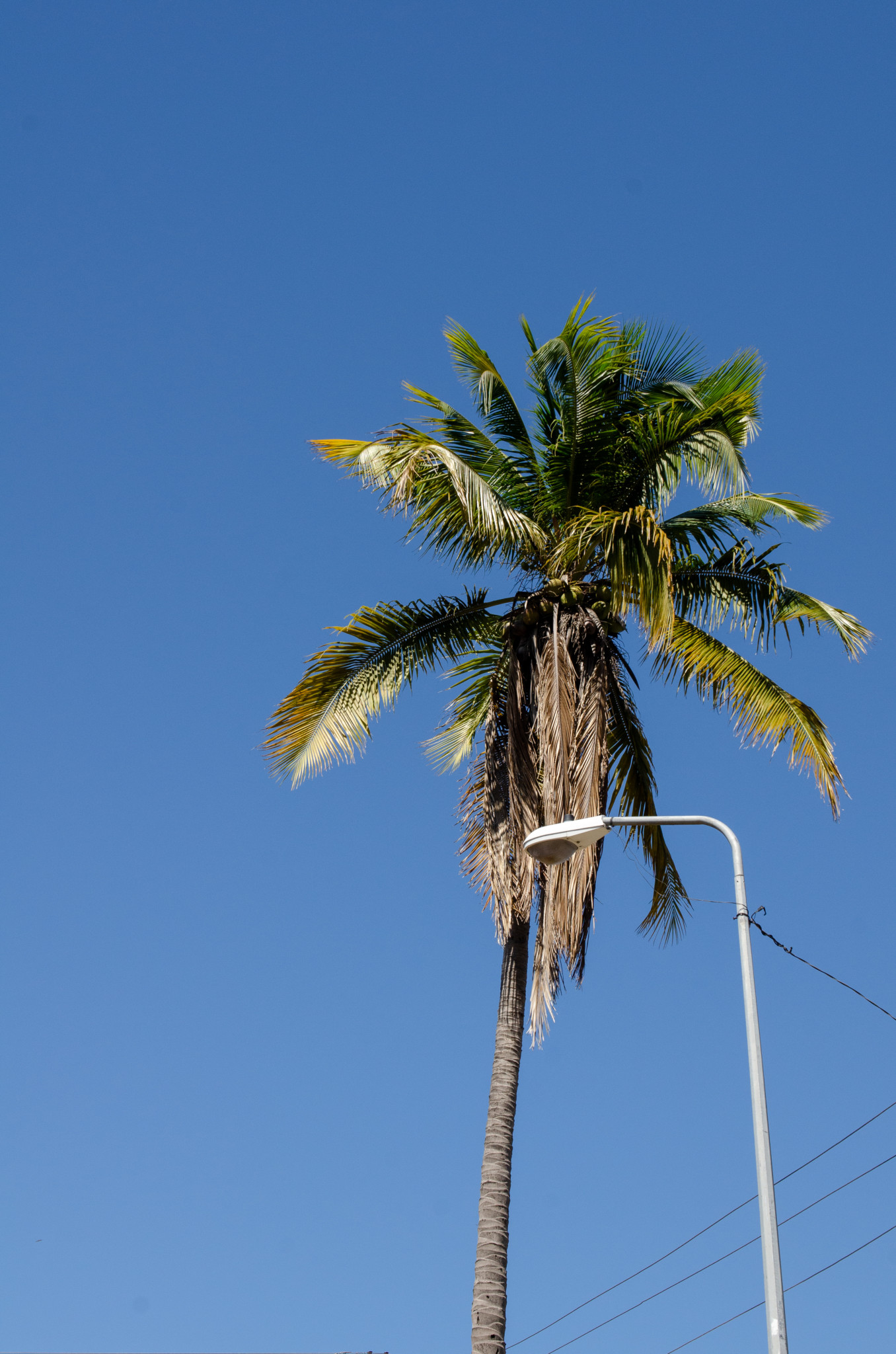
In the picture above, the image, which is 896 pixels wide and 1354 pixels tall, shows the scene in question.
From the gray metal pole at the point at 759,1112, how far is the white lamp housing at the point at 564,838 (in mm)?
107

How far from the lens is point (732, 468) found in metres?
12.8

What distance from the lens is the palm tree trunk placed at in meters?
10.6

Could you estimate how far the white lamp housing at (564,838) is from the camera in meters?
9.91

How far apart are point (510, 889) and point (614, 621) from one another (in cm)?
279

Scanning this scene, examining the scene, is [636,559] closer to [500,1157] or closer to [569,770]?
[569,770]

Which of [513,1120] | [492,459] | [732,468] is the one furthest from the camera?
[492,459]

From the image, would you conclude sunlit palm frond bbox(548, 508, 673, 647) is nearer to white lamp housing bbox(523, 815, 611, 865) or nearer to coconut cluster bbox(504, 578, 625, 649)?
coconut cluster bbox(504, 578, 625, 649)

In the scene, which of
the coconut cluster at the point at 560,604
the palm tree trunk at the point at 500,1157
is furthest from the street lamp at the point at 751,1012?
the coconut cluster at the point at 560,604

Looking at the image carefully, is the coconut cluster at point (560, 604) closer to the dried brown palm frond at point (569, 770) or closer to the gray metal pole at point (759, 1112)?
the dried brown palm frond at point (569, 770)

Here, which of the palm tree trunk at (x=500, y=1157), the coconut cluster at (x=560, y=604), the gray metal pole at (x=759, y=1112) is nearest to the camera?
the gray metal pole at (x=759, y=1112)

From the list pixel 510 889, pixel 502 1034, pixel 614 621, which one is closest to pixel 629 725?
pixel 614 621

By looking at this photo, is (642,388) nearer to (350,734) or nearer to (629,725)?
(629,725)

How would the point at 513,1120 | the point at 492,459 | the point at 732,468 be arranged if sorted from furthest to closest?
the point at 492,459, the point at 732,468, the point at 513,1120

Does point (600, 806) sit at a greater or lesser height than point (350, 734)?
lesser
